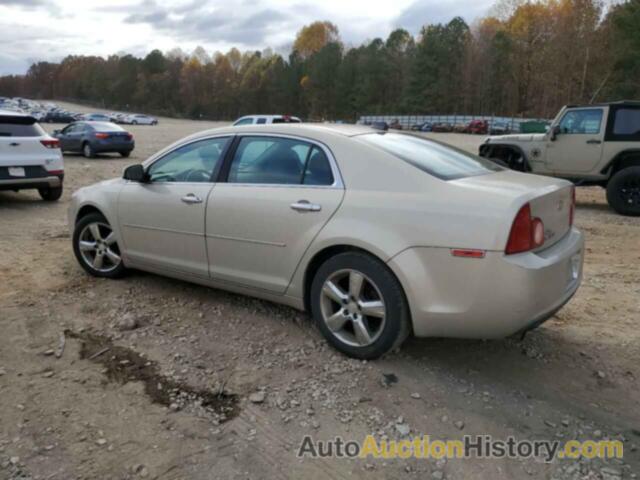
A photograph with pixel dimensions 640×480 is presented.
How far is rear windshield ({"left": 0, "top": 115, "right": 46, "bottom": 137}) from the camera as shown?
8942mm

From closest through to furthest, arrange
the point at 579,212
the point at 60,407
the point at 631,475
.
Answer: the point at 631,475, the point at 60,407, the point at 579,212

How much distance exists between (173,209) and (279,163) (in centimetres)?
105

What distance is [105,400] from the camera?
10.3ft

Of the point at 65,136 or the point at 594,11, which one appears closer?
the point at 65,136

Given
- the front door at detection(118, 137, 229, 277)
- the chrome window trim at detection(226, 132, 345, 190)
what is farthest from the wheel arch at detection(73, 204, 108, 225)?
the chrome window trim at detection(226, 132, 345, 190)

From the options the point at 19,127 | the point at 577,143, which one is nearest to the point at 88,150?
the point at 19,127

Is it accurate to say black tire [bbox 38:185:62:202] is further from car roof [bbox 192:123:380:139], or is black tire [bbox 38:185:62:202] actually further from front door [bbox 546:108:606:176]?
front door [bbox 546:108:606:176]

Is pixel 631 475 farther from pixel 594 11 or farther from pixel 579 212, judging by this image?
pixel 594 11

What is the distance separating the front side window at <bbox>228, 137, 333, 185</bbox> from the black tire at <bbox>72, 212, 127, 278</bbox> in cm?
171

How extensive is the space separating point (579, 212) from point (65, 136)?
17.6 m

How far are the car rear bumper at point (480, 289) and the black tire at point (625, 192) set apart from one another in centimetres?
756

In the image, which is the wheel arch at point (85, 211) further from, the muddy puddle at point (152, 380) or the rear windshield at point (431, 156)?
the rear windshield at point (431, 156)

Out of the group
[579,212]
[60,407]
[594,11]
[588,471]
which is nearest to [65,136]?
[579,212]

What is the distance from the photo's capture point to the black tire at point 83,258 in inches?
202
